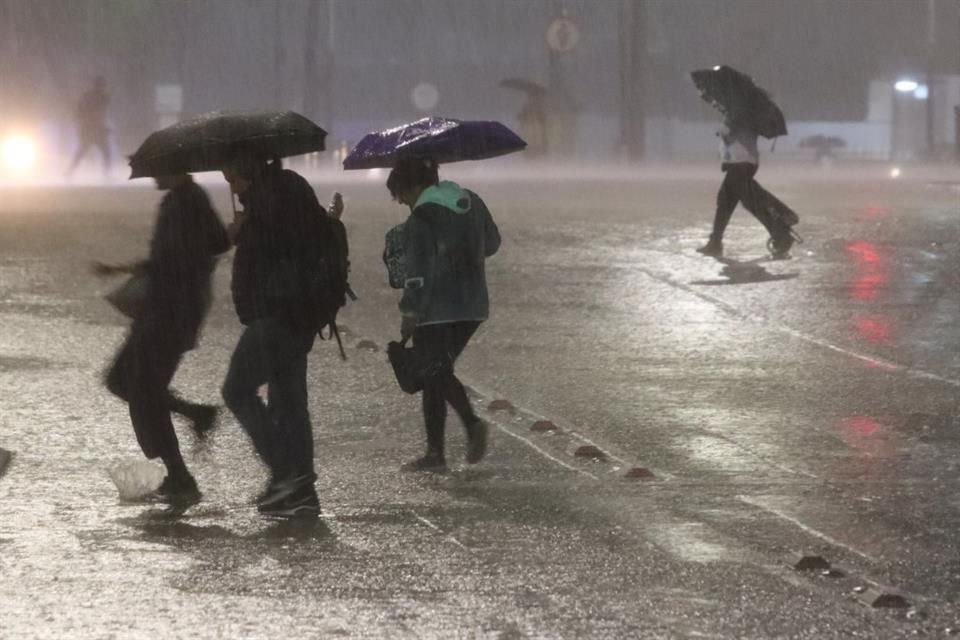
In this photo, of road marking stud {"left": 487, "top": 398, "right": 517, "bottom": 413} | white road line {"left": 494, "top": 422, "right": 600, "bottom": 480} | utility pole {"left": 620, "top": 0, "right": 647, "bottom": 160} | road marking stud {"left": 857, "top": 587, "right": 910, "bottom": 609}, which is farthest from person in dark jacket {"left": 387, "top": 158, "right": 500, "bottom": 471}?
utility pole {"left": 620, "top": 0, "right": 647, "bottom": 160}

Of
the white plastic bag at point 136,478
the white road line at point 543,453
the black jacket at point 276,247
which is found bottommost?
the white road line at point 543,453

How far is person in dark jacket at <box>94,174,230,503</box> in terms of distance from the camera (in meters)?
7.34

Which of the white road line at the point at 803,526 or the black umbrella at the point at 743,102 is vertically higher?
the black umbrella at the point at 743,102

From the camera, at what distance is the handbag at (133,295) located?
739cm

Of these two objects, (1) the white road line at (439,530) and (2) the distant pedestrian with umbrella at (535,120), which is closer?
(1) the white road line at (439,530)

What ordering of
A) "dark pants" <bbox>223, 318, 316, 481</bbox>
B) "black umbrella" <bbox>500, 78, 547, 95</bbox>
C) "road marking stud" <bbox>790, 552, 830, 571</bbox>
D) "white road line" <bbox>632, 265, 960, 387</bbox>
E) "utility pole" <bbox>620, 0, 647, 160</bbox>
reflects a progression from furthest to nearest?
"utility pole" <bbox>620, 0, 647, 160</bbox>, "black umbrella" <bbox>500, 78, 547, 95</bbox>, "white road line" <bbox>632, 265, 960, 387</bbox>, "dark pants" <bbox>223, 318, 316, 481</bbox>, "road marking stud" <bbox>790, 552, 830, 571</bbox>

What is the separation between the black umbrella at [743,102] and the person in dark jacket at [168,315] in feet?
32.7

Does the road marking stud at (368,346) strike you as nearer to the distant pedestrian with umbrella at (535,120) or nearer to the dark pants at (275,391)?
the dark pants at (275,391)

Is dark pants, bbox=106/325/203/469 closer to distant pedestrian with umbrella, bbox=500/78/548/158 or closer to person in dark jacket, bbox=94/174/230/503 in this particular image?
person in dark jacket, bbox=94/174/230/503

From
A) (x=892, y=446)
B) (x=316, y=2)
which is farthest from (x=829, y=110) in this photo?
(x=892, y=446)

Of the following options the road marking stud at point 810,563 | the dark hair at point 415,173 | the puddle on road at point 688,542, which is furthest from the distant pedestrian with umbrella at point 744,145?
the road marking stud at point 810,563

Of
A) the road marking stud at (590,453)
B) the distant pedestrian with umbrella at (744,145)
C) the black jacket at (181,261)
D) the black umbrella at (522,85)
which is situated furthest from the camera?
the black umbrella at (522,85)

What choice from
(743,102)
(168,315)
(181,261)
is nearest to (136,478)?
(168,315)

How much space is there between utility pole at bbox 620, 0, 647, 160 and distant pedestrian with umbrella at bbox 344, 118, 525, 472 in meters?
33.9
